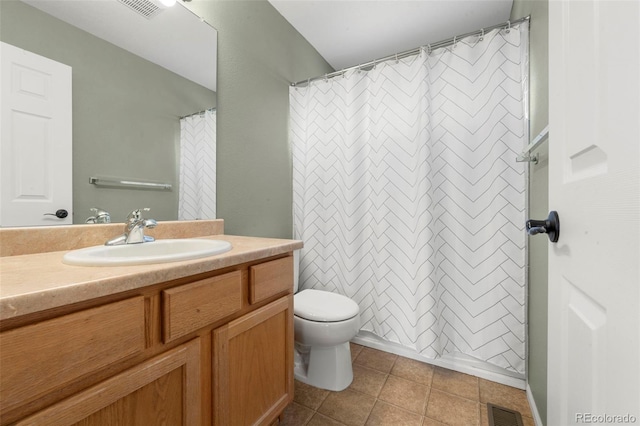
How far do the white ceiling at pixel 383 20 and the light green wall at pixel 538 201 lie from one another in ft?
1.71

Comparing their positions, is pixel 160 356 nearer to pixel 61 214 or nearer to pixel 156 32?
→ pixel 61 214

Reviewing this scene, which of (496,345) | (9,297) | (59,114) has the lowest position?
(496,345)

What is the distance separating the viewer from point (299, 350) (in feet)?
5.62

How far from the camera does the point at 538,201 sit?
126 cm

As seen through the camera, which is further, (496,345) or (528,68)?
(496,345)

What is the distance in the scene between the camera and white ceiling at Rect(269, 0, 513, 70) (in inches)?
71.9

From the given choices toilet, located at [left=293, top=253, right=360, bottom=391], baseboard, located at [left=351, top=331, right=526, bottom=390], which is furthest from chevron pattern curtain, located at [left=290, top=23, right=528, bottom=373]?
toilet, located at [left=293, top=253, right=360, bottom=391]

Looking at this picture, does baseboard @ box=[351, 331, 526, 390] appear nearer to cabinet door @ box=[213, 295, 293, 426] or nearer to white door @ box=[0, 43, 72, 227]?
cabinet door @ box=[213, 295, 293, 426]

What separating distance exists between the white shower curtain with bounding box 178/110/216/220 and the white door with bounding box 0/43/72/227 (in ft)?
1.50

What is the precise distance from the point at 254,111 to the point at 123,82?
762 millimetres

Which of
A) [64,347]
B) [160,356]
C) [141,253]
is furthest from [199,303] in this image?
[141,253]

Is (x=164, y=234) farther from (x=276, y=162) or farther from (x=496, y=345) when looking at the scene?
(x=496, y=345)

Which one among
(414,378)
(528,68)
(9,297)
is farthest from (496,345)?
(9,297)

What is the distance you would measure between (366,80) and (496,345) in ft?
6.13
